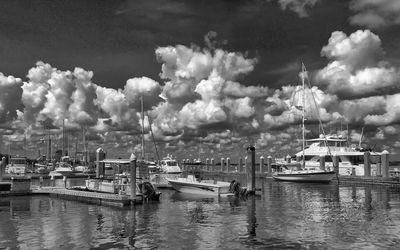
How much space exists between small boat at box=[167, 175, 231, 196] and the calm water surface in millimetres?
3061

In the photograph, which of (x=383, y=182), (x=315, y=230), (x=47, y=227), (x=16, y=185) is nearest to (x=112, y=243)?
(x=47, y=227)

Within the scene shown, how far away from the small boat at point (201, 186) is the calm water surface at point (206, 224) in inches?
121

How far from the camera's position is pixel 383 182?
59938mm

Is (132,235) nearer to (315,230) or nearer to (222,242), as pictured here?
(222,242)

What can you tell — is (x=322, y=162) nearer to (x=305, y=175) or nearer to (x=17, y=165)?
(x=305, y=175)

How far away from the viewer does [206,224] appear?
1144 inches

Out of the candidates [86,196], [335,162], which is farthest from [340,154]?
[86,196]

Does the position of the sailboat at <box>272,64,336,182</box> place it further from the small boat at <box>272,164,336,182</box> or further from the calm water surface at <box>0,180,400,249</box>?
the calm water surface at <box>0,180,400,249</box>

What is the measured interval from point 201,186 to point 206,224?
65.0 ft

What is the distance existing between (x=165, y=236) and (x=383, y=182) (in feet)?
146

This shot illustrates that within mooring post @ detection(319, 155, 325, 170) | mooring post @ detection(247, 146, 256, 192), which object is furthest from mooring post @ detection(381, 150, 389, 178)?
mooring post @ detection(247, 146, 256, 192)

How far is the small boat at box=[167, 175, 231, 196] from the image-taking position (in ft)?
154

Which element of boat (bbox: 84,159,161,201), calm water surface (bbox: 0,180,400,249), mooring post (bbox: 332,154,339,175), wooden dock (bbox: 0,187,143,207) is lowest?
calm water surface (bbox: 0,180,400,249)

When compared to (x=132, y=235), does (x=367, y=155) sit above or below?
above
